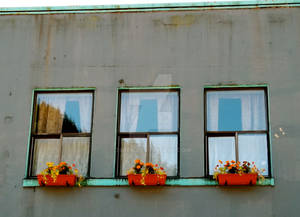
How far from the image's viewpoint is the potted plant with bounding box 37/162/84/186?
10445 millimetres

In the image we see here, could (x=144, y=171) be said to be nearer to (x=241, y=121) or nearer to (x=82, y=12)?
(x=241, y=121)

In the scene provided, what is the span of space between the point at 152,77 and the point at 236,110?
1799 millimetres

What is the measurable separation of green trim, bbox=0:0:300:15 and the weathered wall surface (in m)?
0.11

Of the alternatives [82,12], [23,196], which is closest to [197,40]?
[82,12]

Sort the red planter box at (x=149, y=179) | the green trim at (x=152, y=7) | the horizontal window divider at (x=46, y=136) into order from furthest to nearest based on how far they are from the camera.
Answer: the green trim at (x=152, y=7) → the horizontal window divider at (x=46, y=136) → the red planter box at (x=149, y=179)

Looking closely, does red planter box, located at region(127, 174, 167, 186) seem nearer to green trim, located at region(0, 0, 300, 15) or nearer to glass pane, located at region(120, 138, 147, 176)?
glass pane, located at region(120, 138, 147, 176)

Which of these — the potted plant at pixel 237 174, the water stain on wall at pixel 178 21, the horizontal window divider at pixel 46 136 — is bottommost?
the potted plant at pixel 237 174

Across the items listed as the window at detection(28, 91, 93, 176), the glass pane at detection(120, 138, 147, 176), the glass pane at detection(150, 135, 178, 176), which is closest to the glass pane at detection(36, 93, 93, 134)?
the window at detection(28, 91, 93, 176)

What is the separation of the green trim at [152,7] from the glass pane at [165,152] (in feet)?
8.88

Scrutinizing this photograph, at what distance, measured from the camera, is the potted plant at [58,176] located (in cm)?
1045

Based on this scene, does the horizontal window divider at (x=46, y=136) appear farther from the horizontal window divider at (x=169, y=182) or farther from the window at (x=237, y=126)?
the window at (x=237, y=126)

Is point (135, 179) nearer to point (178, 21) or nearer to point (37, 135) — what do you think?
point (37, 135)

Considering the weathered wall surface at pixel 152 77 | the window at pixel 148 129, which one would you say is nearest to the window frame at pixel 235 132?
the weathered wall surface at pixel 152 77

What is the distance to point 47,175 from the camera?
10484mm
